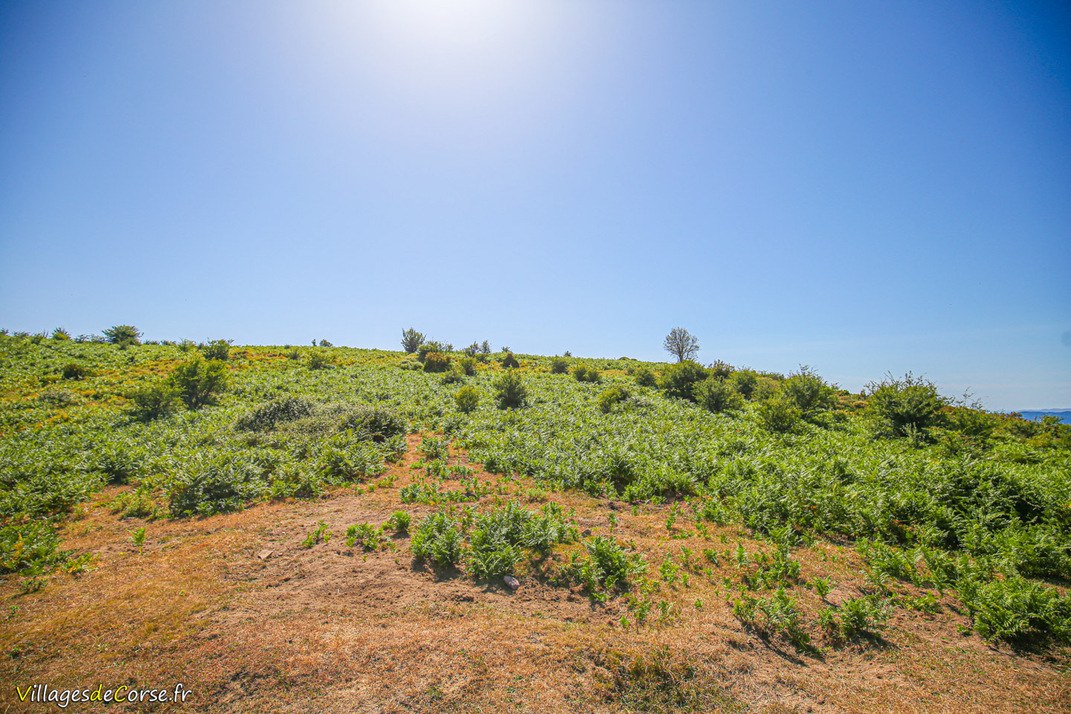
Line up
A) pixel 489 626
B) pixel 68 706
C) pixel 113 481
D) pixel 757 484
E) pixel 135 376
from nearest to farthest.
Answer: pixel 68 706, pixel 489 626, pixel 757 484, pixel 113 481, pixel 135 376

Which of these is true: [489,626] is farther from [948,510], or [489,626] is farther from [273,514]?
[948,510]

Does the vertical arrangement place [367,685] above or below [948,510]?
below

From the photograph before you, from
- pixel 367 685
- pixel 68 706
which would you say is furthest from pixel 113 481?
pixel 367 685

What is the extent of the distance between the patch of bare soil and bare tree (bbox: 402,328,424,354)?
1384 inches

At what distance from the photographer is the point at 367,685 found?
4059mm

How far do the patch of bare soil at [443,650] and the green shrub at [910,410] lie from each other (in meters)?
12.5

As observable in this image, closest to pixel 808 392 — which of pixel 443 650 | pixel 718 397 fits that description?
pixel 718 397

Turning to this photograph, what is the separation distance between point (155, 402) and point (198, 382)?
6.52ft

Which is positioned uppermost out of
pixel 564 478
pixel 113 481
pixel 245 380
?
pixel 245 380

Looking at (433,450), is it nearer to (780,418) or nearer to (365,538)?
(365,538)

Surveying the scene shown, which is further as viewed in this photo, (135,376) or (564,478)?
(135,376)

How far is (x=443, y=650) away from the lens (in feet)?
14.9

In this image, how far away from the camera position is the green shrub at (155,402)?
17.1 m

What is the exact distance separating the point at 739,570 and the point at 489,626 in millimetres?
4281
